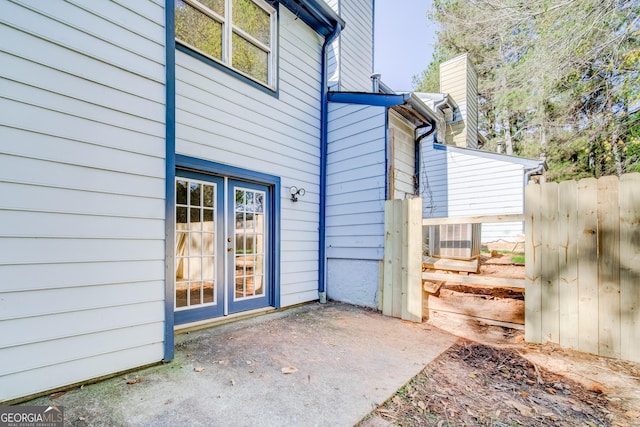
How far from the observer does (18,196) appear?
1.90 m

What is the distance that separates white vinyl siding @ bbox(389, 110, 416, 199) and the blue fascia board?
103 cm

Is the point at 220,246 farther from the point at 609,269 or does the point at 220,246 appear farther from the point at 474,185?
the point at 474,185

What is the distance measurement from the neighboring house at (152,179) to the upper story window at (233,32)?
0.02 m

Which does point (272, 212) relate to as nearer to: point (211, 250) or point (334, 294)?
point (211, 250)

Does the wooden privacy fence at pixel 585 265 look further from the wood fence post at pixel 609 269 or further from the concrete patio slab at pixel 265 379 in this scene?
the concrete patio slab at pixel 265 379

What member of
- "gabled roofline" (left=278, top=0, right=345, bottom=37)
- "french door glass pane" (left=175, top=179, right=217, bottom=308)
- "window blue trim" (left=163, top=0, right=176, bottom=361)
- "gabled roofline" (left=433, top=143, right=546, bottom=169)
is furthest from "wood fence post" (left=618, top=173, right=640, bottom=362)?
"gabled roofline" (left=433, top=143, right=546, bottom=169)

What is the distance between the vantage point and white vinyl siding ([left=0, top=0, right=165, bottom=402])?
6.18 ft

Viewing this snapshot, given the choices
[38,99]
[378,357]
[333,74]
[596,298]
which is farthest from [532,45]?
[38,99]

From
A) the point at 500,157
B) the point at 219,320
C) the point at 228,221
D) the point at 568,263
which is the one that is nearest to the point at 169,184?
the point at 228,221

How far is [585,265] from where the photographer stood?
2.64 metres

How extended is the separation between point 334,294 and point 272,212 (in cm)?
184

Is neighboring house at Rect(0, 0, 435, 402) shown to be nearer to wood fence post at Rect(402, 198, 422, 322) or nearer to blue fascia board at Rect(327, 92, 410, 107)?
blue fascia board at Rect(327, 92, 410, 107)

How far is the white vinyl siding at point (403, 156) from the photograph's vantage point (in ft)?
18.2
